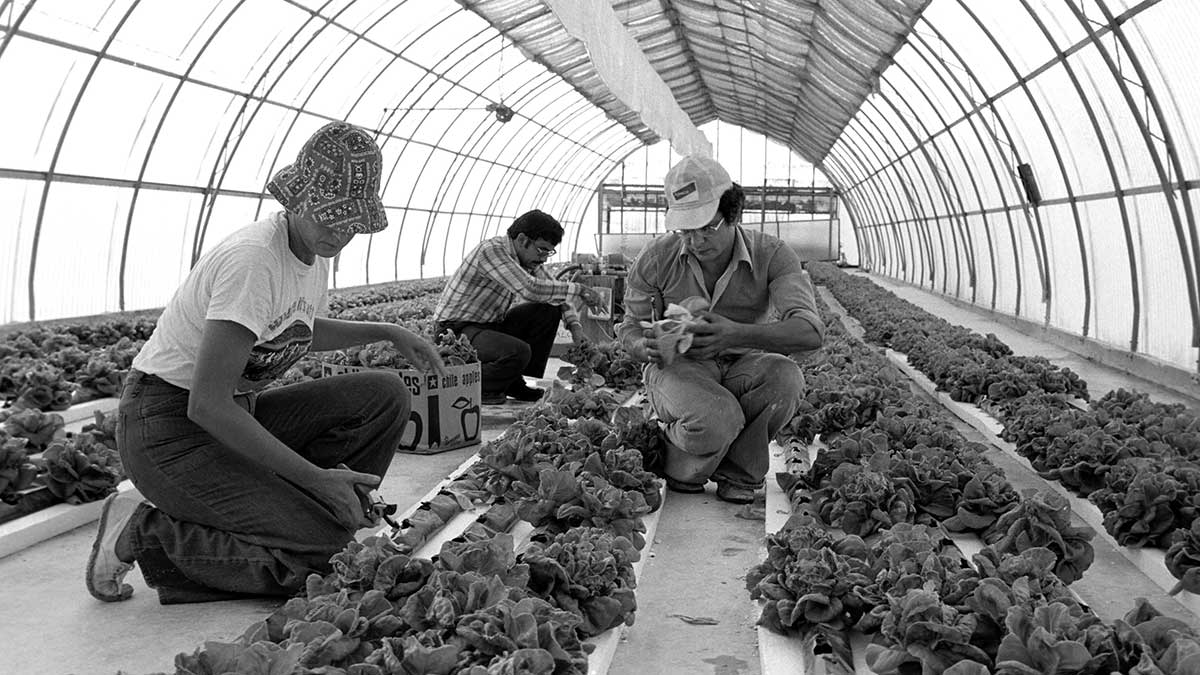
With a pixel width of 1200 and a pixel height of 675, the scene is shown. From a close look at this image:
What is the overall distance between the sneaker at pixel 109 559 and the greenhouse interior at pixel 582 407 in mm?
13

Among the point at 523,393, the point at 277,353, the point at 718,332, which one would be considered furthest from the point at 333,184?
the point at 523,393

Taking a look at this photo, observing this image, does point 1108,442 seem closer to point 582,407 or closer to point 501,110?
point 582,407

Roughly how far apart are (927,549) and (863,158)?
28.2 metres

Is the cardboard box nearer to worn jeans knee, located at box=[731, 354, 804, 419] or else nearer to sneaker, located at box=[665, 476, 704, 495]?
sneaker, located at box=[665, 476, 704, 495]

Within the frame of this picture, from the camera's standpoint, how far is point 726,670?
3.68 m

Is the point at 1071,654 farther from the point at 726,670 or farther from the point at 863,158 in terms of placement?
the point at 863,158

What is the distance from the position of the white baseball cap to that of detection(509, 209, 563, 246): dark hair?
8.89ft

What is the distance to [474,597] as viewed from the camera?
10.6ft

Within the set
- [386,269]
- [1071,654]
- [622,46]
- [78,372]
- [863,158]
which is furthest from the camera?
[863,158]

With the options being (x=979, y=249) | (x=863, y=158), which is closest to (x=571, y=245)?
(x=863, y=158)

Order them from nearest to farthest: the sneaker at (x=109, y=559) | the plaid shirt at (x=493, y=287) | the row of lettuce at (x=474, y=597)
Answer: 1. the row of lettuce at (x=474, y=597)
2. the sneaker at (x=109, y=559)
3. the plaid shirt at (x=493, y=287)

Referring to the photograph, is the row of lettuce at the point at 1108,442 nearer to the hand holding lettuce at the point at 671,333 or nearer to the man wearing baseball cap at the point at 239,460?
the hand holding lettuce at the point at 671,333

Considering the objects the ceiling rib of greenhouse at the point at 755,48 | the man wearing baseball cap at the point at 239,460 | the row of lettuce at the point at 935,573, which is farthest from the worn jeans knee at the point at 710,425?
the ceiling rib of greenhouse at the point at 755,48

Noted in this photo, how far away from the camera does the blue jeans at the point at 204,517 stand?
13.1ft
